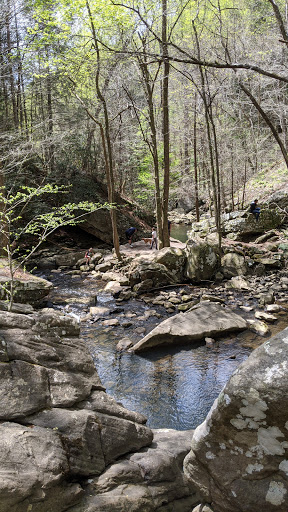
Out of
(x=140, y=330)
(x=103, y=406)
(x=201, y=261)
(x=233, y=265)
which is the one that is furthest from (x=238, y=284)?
(x=103, y=406)

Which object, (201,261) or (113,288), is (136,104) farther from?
(113,288)

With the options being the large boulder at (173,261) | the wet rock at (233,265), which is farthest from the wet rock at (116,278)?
the wet rock at (233,265)

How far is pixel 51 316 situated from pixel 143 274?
7.25m

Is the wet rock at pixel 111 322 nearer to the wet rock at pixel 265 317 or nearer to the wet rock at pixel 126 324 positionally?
the wet rock at pixel 126 324

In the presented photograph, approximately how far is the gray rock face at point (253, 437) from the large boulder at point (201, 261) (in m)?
10.1

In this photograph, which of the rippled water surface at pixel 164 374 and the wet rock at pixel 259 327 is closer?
the rippled water surface at pixel 164 374

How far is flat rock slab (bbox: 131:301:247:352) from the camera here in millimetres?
7703

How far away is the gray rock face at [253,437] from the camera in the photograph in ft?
7.26

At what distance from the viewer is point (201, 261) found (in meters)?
12.6

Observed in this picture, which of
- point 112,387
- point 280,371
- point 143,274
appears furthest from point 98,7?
point 280,371

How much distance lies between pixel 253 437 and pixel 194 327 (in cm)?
582

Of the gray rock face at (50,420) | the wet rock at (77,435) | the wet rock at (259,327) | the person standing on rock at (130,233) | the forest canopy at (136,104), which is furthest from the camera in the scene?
the person standing on rock at (130,233)

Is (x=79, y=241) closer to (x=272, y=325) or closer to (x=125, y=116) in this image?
(x=125, y=116)

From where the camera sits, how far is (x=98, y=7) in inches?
464
